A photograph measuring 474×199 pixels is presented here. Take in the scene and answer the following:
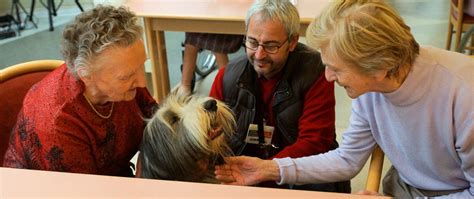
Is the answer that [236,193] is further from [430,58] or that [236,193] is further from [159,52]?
[159,52]

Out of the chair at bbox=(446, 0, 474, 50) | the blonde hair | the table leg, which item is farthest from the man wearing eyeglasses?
the chair at bbox=(446, 0, 474, 50)

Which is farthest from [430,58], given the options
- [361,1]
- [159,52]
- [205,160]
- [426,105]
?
[159,52]

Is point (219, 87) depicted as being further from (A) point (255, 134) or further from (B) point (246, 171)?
(B) point (246, 171)

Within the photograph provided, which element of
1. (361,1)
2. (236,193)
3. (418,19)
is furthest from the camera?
(418,19)

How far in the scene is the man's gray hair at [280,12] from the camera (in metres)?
1.53

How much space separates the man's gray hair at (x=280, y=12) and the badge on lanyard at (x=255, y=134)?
0.35 meters

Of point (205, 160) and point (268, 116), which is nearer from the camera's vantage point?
point (205, 160)

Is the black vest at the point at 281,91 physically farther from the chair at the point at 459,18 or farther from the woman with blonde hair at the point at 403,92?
the chair at the point at 459,18

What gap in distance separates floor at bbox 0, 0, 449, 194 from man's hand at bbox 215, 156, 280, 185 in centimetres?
104

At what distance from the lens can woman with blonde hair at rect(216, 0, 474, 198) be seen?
1079mm

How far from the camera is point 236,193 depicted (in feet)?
3.29

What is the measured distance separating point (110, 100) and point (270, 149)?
65 cm

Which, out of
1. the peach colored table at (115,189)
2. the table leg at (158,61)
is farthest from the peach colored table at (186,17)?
the peach colored table at (115,189)

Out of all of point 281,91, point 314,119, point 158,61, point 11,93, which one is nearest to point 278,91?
point 281,91
